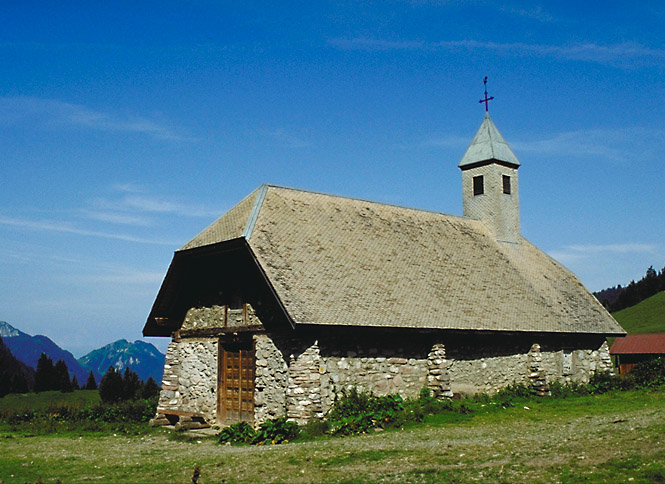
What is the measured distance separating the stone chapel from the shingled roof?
0.19 ft

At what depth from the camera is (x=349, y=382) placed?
20484 millimetres

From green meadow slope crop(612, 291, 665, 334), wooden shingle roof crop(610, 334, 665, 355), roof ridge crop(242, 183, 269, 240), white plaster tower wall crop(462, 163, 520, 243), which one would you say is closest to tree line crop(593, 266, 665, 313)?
green meadow slope crop(612, 291, 665, 334)

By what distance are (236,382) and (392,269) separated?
6.70 m

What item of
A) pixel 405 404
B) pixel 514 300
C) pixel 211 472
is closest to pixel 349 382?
pixel 405 404

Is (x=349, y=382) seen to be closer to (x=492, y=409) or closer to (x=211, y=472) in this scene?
(x=492, y=409)

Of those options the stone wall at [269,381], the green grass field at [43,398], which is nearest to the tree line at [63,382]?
the green grass field at [43,398]

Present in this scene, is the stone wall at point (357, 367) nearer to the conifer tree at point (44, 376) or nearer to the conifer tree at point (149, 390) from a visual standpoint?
the conifer tree at point (149, 390)

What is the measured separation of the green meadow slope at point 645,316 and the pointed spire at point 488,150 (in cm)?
4910

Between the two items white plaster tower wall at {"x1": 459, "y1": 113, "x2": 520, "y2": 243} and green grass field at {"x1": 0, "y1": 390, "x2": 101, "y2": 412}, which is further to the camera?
green grass field at {"x1": 0, "y1": 390, "x2": 101, "y2": 412}

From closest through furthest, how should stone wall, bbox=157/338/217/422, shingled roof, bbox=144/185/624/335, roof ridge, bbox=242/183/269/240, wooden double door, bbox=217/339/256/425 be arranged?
shingled roof, bbox=144/185/624/335
wooden double door, bbox=217/339/256/425
roof ridge, bbox=242/183/269/240
stone wall, bbox=157/338/217/422

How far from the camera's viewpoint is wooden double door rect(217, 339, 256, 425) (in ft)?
70.4

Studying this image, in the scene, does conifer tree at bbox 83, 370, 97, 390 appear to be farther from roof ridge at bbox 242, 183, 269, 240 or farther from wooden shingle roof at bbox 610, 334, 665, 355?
wooden shingle roof at bbox 610, 334, 665, 355

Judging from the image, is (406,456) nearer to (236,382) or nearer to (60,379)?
(236,382)

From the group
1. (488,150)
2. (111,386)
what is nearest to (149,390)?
(111,386)
